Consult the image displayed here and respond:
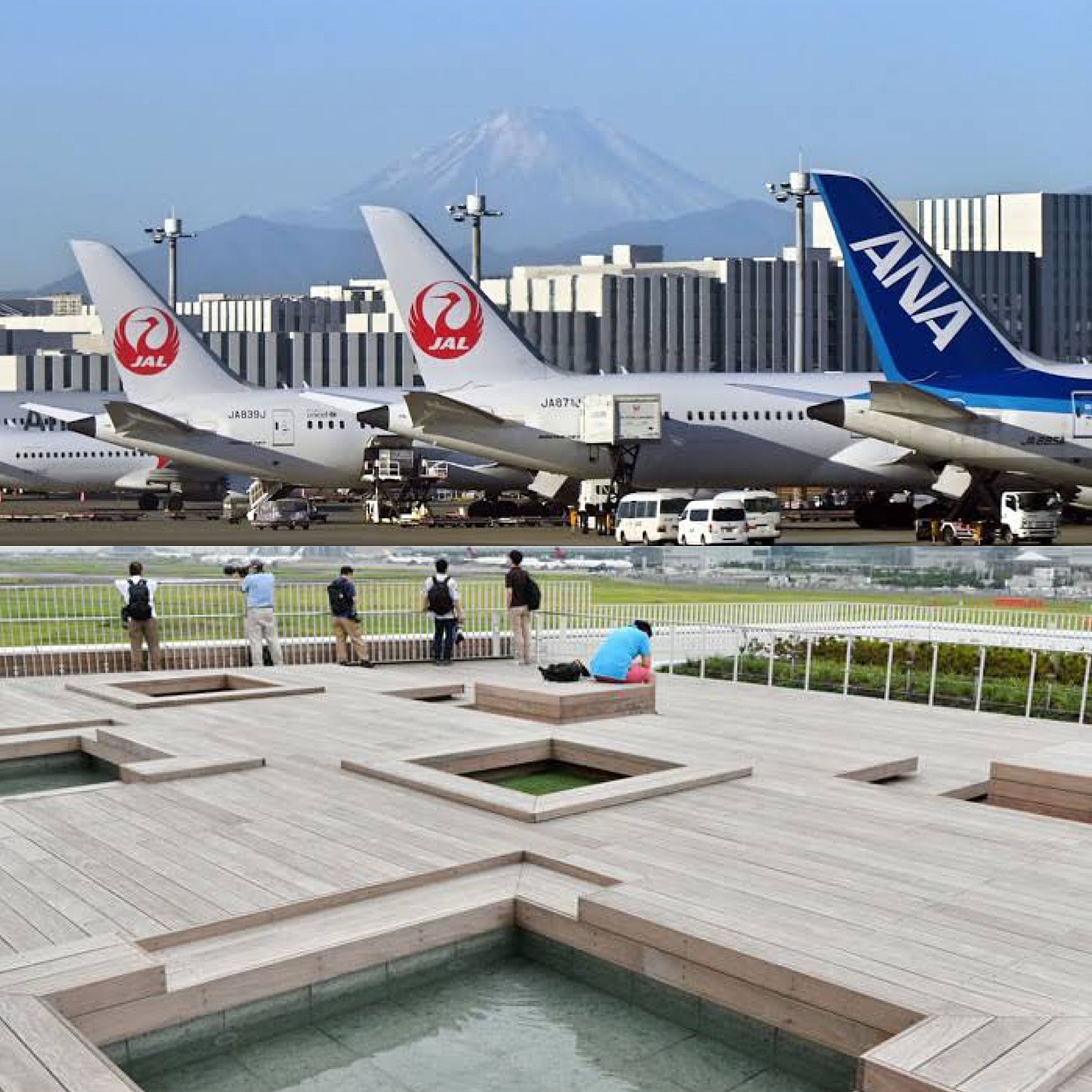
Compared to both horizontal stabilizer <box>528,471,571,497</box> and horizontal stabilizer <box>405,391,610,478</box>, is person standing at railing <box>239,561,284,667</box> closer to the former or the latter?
horizontal stabilizer <box>405,391,610,478</box>

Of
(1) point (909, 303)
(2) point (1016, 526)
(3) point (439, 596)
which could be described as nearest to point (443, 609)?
(3) point (439, 596)

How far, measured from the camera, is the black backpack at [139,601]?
2005 cm

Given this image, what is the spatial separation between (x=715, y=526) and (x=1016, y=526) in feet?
31.0

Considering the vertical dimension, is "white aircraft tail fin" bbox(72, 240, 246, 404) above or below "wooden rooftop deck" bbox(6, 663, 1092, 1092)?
above

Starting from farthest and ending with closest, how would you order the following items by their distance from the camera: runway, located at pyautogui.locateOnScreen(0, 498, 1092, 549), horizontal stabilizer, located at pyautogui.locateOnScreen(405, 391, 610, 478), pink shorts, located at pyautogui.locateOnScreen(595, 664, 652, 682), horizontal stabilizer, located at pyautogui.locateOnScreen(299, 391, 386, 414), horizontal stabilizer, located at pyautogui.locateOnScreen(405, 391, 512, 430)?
1. horizontal stabilizer, located at pyautogui.locateOnScreen(299, 391, 386, 414)
2. horizontal stabilizer, located at pyautogui.locateOnScreen(405, 391, 610, 478)
3. horizontal stabilizer, located at pyautogui.locateOnScreen(405, 391, 512, 430)
4. runway, located at pyautogui.locateOnScreen(0, 498, 1092, 549)
5. pink shorts, located at pyautogui.locateOnScreen(595, 664, 652, 682)

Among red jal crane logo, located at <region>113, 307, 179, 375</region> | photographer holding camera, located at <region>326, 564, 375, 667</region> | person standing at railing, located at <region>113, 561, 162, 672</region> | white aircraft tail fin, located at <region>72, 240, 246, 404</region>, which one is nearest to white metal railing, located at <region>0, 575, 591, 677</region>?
photographer holding camera, located at <region>326, 564, 375, 667</region>

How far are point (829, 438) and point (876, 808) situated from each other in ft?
157

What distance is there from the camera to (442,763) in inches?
521

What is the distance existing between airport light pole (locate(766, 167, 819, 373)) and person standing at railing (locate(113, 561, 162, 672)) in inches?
1899

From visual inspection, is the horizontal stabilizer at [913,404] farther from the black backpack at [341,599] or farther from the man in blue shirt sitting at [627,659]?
the man in blue shirt sitting at [627,659]

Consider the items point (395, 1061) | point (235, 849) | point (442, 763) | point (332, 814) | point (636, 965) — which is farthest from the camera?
point (442, 763)

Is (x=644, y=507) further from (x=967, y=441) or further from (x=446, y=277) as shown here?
(x=446, y=277)

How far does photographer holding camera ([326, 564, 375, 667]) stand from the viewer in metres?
21.0

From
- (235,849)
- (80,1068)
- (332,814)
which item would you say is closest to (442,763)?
(332,814)
